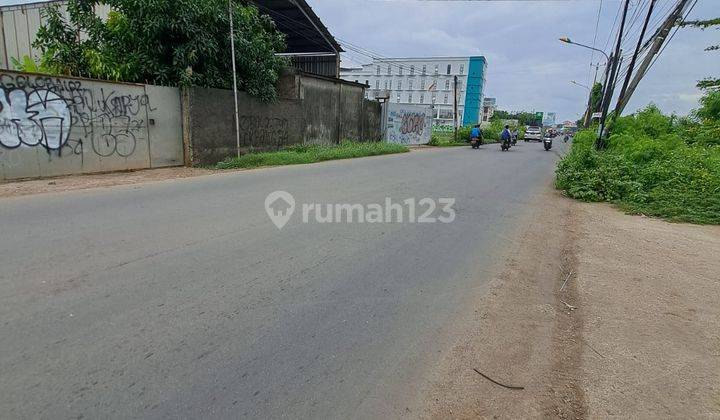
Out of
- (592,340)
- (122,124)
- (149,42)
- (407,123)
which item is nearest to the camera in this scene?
(592,340)

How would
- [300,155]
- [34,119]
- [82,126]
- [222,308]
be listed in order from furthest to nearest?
[300,155]
[82,126]
[34,119]
[222,308]

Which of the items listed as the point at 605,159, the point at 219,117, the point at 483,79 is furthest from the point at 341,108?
the point at 483,79

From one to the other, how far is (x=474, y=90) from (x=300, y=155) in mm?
74112

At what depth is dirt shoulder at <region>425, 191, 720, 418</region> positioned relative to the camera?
2344 millimetres

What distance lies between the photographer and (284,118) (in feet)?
55.6

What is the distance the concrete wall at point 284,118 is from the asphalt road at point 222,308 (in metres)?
6.66

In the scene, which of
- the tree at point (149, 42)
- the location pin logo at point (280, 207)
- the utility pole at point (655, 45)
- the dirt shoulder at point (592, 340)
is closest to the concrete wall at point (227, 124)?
the tree at point (149, 42)

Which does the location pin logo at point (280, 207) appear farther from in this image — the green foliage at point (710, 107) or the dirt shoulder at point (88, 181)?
the green foliage at point (710, 107)

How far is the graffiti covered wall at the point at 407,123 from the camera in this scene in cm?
2624

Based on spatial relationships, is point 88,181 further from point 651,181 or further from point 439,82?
point 439,82

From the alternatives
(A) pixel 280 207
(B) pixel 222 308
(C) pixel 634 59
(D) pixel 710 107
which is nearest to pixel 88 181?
(A) pixel 280 207

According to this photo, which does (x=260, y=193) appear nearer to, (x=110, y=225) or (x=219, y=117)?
(x=110, y=225)

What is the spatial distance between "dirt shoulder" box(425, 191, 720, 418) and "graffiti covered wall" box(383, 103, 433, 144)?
2174cm

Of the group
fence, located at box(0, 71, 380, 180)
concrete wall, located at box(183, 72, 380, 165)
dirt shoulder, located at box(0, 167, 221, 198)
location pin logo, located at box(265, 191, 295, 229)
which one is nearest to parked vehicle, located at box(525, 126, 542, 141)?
concrete wall, located at box(183, 72, 380, 165)
